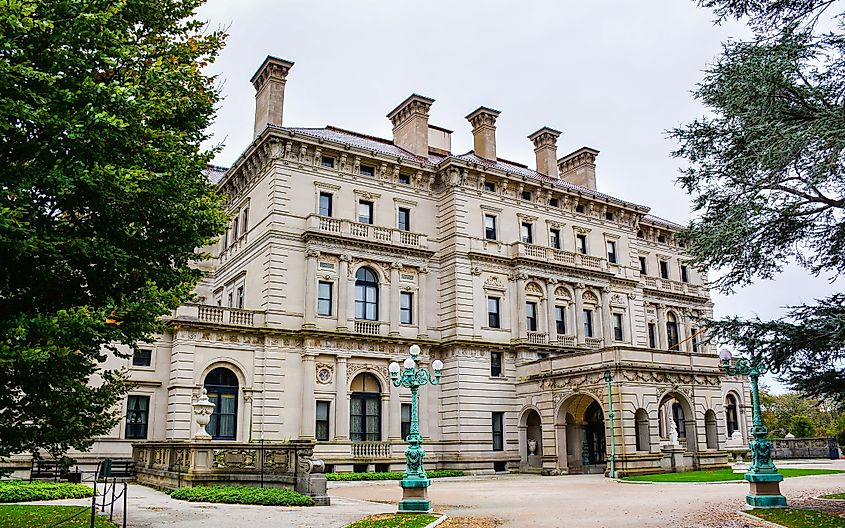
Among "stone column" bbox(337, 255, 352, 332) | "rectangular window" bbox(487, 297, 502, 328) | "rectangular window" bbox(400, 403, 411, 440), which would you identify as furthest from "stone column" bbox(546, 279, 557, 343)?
"stone column" bbox(337, 255, 352, 332)

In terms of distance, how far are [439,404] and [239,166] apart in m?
16.8

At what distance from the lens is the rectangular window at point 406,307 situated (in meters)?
39.2

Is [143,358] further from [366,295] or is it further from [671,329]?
[671,329]

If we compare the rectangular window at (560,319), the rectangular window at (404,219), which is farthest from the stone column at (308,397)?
the rectangular window at (560,319)

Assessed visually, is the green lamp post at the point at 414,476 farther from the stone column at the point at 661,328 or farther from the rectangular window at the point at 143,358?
the stone column at the point at 661,328

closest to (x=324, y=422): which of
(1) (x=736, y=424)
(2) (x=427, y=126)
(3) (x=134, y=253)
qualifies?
(2) (x=427, y=126)

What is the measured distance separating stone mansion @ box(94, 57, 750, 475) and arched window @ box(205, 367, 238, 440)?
0.32 feet

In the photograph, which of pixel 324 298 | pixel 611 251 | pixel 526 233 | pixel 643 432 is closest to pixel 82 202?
pixel 324 298

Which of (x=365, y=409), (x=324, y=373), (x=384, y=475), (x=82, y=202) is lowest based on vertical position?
(x=384, y=475)

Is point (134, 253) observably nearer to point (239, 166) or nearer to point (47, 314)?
point (47, 314)

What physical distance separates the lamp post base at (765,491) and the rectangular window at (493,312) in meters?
23.2

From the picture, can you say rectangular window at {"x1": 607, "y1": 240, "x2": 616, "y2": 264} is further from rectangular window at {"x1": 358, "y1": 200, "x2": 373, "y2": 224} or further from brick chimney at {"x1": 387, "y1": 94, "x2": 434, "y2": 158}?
rectangular window at {"x1": 358, "y1": 200, "x2": 373, "y2": 224}

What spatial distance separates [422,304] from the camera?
130ft

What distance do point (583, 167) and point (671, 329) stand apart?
14.0 metres
